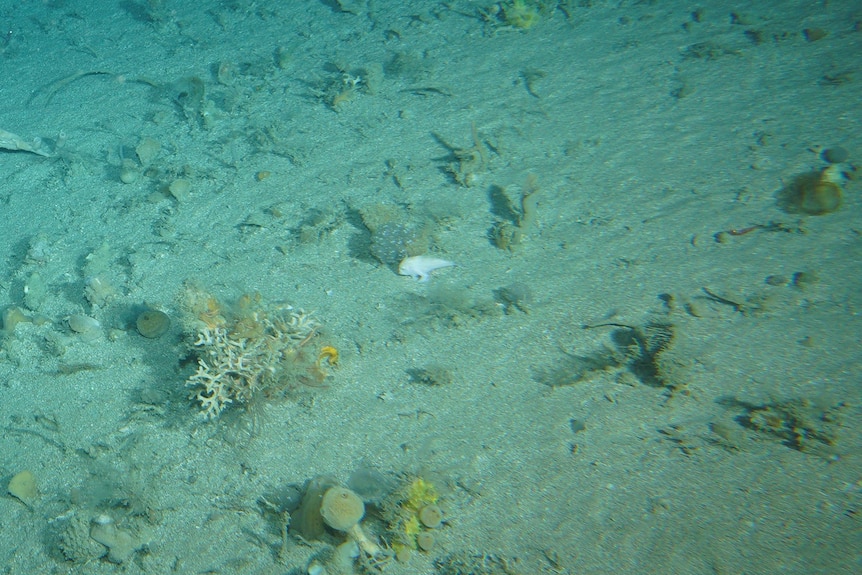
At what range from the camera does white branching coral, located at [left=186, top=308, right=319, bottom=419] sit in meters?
3.87

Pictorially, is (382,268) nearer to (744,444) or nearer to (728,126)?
(744,444)

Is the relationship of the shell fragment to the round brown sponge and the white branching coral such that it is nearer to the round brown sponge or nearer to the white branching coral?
the white branching coral

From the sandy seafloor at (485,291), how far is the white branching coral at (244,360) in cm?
21

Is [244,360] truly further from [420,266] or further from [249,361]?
[420,266]

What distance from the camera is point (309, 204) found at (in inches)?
235

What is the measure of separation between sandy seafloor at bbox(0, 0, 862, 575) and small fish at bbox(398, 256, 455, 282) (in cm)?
16

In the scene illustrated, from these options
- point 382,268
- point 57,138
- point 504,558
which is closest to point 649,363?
point 504,558

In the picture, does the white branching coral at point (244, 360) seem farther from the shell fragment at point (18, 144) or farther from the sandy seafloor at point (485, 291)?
the shell fragment at point (18, 144)

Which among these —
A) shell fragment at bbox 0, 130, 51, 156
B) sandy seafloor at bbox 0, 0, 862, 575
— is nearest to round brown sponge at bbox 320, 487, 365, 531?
sandy seafloor at bbox 0, 0, 862, 575

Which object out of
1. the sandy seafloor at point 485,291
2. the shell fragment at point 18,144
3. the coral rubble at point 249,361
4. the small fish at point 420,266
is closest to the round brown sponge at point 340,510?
the sandy seafloor at point 485,291

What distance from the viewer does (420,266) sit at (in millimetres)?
4922

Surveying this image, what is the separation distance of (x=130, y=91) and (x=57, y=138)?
159 cm

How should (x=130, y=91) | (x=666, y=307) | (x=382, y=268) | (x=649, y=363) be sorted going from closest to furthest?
(x=649, y=363), (x=666, y=307), (x=382, y=268), (x=130, y=91)

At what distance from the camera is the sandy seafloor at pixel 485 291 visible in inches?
132
